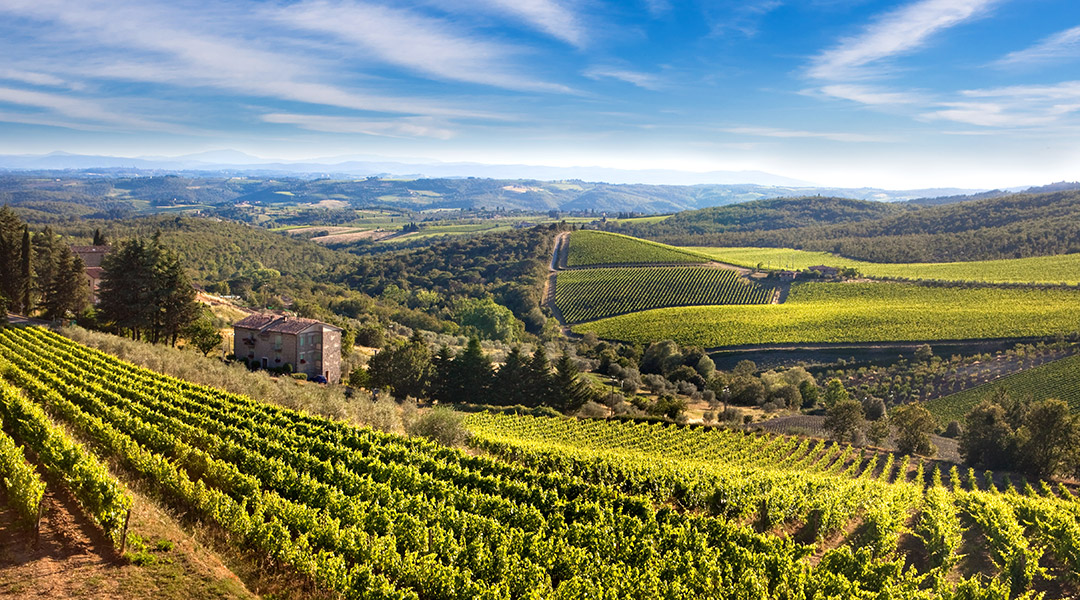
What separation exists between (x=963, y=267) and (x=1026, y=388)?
65.6m

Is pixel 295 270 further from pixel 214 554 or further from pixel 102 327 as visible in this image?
pixel 214 554

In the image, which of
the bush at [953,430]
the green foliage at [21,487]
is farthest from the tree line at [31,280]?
the bush at [953,430]

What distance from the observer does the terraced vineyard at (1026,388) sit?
6531 centimetres

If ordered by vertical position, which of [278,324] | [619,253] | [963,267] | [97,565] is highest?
[963,267]

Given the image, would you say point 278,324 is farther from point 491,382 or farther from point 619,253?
point 619,253

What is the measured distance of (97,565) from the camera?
14.2 metres

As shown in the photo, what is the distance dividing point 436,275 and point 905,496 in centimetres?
13078

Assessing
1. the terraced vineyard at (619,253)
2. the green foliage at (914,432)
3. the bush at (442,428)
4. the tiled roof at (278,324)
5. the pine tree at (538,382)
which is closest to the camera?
the bush at (442,428)

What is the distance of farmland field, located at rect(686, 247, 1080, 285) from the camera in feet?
346

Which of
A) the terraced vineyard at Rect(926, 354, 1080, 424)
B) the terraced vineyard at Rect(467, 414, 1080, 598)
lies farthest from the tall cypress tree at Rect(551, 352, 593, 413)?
the terraced vineyard at Rect(926, 354, 1080, 424)

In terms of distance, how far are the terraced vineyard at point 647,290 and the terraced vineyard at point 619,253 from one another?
8.47m

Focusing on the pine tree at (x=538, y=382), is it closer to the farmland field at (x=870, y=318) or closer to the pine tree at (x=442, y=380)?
the pine tree at (x=442, y=380)

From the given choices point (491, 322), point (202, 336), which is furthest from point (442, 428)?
point (491, 322)

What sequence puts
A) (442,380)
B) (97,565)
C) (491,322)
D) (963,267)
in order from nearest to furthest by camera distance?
(97,565), (442,380), (491,322), (963,267)
